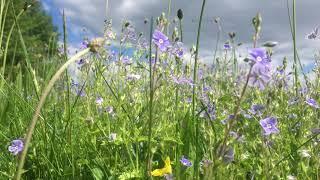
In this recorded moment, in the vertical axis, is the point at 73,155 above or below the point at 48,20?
below

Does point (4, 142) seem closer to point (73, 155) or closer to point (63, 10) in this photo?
point (73, 155)

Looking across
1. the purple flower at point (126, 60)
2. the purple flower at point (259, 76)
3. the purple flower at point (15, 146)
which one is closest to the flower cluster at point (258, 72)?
the purple flower at point (259, 76)

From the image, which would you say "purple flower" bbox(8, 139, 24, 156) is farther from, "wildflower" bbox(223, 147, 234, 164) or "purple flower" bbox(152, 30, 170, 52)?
"wildflower" bbox(223, 147, 234, 164)

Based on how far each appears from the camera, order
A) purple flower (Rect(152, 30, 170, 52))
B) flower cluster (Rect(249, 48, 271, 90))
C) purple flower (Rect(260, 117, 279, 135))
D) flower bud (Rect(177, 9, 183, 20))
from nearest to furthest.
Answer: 1. flower cluster (Rect(249, 48, 271, 90))
2. purple flower (Rect(152, 30, 170, 52))
3. purple flower (Rect(260, 117, 279, 135))
4. flower bud (Rect(177, 9, 183, 20))

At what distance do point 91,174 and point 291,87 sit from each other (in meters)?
2.29

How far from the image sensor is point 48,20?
4125cm

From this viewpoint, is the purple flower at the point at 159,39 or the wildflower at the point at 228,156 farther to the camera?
the purple flower at the point at 159,39

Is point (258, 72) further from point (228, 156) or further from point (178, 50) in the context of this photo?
point (178, 50)

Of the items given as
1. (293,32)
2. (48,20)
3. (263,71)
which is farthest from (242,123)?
(48,20)

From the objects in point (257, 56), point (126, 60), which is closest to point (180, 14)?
point (126, 60)

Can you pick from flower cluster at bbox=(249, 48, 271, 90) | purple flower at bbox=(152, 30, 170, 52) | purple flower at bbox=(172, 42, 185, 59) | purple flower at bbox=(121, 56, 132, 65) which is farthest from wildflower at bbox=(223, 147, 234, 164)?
purple flower at bbox=(121, 56, 132, 65)

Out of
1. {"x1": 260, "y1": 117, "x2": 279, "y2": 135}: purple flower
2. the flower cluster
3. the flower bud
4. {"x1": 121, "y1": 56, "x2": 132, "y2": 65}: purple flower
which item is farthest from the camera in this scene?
{"x1": 121, "y1": 56, "x2": 132, "y2": 65}: purple flower

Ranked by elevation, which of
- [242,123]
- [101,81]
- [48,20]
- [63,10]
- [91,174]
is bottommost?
[91,174]

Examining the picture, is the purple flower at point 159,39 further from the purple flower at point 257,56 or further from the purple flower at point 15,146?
the purple flower at point 15,146
